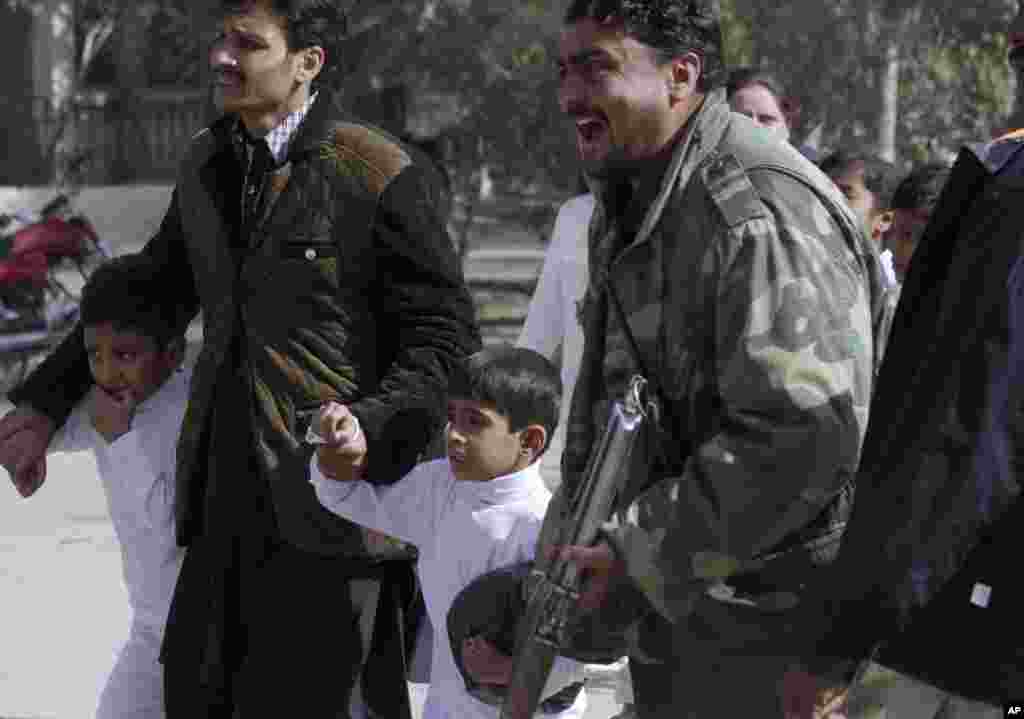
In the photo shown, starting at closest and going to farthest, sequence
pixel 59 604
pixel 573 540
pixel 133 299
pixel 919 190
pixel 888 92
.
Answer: pixel 573 540 → pixel 133 299 → pixel 919 190 → pixel 59 604 → pixel 888 92

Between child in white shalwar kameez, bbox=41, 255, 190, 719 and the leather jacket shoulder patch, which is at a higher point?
the leather jacket shoulder patch

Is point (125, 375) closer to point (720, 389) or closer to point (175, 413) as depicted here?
point (175, 413)

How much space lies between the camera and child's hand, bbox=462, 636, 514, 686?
11.2 feet

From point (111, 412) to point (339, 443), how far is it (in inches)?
42.2

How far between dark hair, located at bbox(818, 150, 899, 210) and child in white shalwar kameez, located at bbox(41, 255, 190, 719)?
2.38 meters

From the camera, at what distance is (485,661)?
343cm

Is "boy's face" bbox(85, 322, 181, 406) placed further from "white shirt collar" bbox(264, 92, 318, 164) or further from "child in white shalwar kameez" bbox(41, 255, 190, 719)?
"white shirt collar" bbox(264, 92, 318, 164)

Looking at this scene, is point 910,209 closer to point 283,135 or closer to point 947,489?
point 283,135

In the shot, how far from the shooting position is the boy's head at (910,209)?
6.17m

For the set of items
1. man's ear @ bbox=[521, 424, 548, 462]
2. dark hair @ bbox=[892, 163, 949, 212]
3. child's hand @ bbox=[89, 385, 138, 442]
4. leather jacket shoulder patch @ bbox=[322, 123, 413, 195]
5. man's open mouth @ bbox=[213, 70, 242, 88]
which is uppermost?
man's open mouth @ bbox=[213, 70, 242, 88]

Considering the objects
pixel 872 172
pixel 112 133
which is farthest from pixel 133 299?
pixel 112 133

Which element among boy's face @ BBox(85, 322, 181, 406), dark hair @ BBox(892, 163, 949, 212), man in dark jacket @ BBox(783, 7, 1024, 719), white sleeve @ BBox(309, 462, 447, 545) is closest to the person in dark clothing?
man in dark jacket @ BBox(783, 7, 1024, 719)

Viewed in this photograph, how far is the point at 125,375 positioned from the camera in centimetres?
493

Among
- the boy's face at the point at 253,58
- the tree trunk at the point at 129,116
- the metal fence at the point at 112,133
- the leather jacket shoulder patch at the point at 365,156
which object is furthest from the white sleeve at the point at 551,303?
the tree trunk at the point at 129,116
